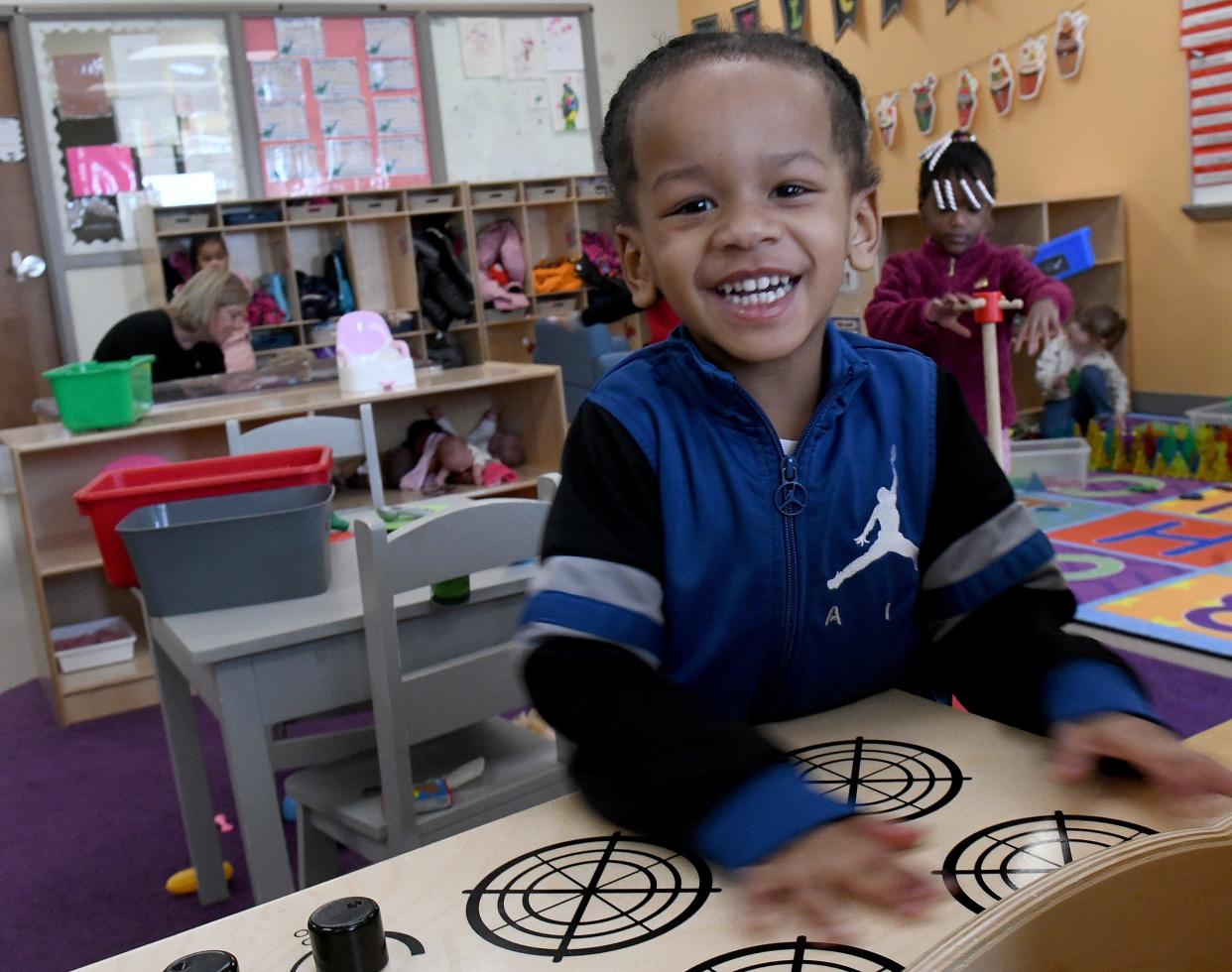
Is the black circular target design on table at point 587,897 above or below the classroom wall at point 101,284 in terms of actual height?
below

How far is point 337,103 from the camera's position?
7.32 meters

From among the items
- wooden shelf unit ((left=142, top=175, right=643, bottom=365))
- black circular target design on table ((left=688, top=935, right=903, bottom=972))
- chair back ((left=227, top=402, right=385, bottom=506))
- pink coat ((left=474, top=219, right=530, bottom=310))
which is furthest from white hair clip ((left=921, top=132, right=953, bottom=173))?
pink coat ((left=474, top=219, right=530, bottom=310))

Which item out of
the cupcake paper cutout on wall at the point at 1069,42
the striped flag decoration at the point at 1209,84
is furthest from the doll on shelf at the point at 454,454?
the cupcake paper cutout on wall at the point at 1069,42

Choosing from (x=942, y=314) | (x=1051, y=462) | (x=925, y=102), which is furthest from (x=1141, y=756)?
(x=925, y=102)

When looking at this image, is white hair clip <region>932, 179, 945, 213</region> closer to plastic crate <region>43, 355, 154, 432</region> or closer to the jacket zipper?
plastic crate <region>43, 355, 154, 432</region>

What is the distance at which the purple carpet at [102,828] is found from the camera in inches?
79.7

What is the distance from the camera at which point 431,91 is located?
7.54 metres

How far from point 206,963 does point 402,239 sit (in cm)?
700

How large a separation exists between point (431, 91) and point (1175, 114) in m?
4.35

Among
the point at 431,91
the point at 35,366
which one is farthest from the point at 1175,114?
the point at 35,366

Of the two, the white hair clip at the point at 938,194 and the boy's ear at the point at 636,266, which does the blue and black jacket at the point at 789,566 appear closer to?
the boy's ear at the point at 636,266

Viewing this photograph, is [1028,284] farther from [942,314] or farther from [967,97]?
[967,97]

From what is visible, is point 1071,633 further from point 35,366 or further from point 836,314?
point 35,366

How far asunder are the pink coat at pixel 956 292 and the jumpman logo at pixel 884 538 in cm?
222
